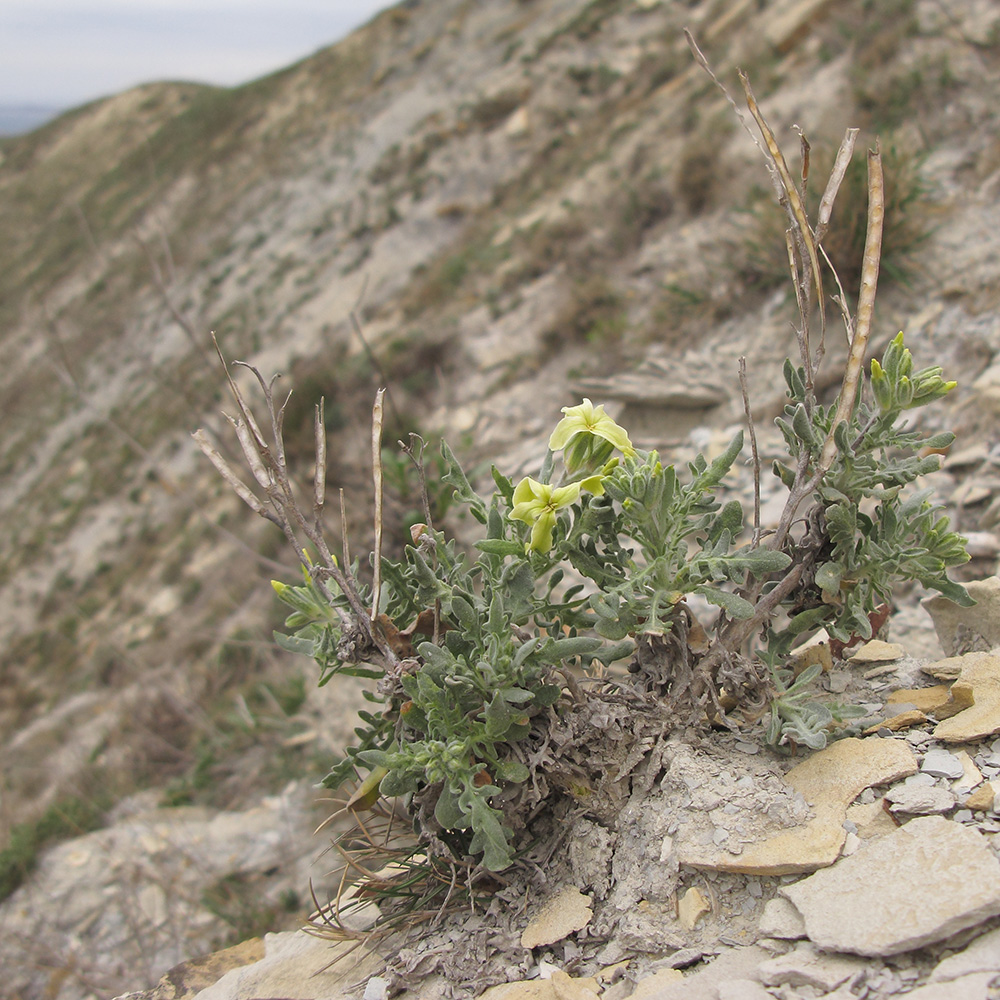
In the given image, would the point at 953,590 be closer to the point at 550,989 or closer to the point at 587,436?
the point at 587,436

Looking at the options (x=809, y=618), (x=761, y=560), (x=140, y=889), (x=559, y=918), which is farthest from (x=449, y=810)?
(x=140, y=889)

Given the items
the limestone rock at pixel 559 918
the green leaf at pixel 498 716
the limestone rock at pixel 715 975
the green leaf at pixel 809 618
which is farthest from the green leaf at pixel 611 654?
the limestone rock at pixel 715 975

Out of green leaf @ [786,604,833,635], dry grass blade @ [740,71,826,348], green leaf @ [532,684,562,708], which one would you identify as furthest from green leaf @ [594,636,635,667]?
dry grass blade @ [740,71,826,348]

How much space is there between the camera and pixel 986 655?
208 centimetres

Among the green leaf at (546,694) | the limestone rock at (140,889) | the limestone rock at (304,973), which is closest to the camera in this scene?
the green leaf at (546,694)

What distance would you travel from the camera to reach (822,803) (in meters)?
1.72

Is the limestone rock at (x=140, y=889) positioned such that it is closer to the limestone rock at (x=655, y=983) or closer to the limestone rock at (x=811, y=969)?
the limestone rock at (x=655, y=983)

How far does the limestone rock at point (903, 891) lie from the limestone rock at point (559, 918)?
0.47 metres

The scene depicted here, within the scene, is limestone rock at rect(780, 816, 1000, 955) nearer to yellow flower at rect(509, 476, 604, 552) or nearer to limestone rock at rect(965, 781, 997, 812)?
limestone rock at rect(965, 781, 997, 812)

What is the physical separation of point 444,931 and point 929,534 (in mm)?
1510

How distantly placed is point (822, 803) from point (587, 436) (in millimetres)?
984

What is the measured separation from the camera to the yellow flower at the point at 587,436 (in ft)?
6.14

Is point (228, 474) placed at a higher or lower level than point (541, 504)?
higher

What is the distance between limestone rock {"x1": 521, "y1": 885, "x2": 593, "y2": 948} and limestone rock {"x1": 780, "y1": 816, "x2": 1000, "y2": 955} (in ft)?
1.53
